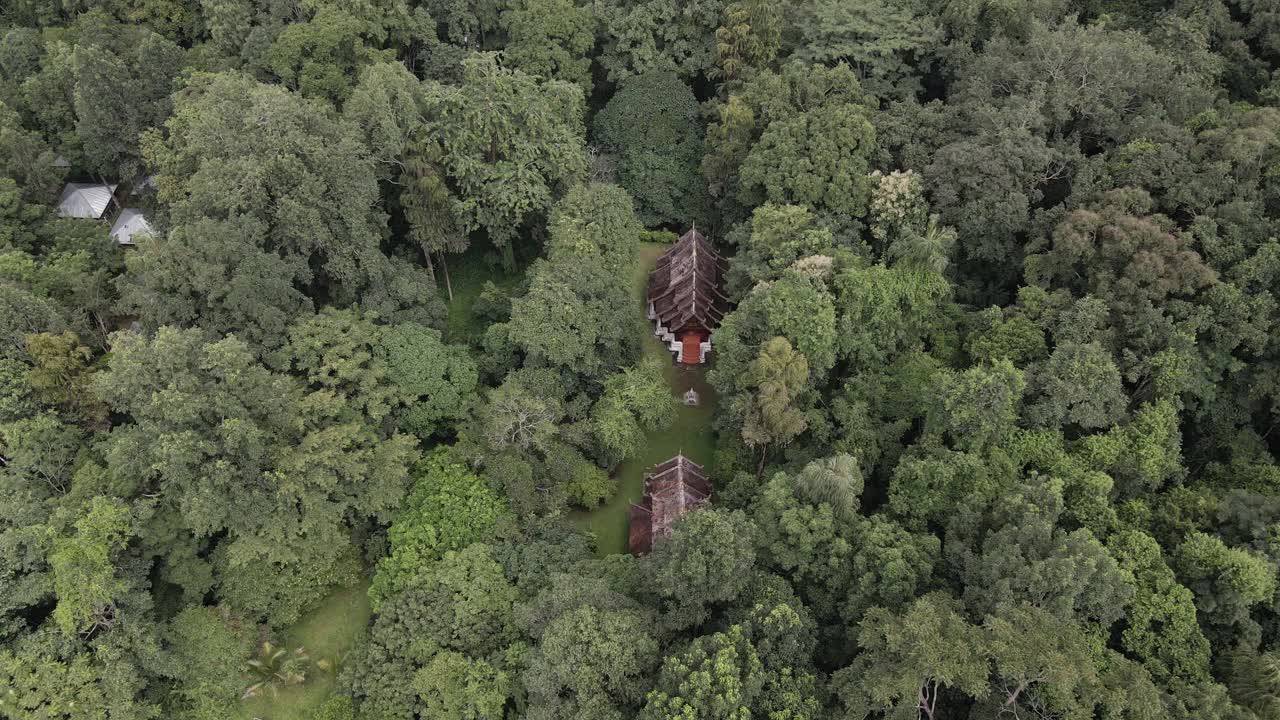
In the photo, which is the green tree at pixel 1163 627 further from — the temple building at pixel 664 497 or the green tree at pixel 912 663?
the temple building at pixel 664 497

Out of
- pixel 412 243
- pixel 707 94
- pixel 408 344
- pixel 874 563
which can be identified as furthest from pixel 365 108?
pixel 874 563

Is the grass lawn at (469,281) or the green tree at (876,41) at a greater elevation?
the green tree at (876,41)

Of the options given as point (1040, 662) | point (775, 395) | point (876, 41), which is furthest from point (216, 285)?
point (876, 41)

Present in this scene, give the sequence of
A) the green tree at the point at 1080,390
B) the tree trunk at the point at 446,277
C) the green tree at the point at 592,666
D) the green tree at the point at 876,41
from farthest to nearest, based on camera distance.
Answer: the tree trunk at the point at 446,277 → the green tree at the point at 876,41 → the green tree at the point at 1080,390 → the green tree at the point at 592,666

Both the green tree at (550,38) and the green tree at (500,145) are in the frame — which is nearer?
the green tree at (500,145)

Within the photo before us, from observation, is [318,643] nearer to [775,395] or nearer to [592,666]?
[592,666]

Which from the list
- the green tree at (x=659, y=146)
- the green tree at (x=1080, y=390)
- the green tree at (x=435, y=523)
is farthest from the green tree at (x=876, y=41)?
the green tree at (x=435, y=523)
